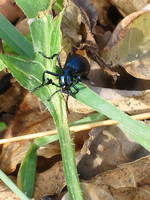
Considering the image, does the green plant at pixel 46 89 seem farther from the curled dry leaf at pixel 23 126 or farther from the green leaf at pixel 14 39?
the curled dry leaf at pixel 23 126

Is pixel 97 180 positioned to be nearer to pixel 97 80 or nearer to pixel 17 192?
pixel 17 192

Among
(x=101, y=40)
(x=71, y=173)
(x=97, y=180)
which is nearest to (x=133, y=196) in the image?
(x=97, y=180)

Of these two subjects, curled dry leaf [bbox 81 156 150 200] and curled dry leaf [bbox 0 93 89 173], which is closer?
curled dry leaf [bbox 81 156 150 200]

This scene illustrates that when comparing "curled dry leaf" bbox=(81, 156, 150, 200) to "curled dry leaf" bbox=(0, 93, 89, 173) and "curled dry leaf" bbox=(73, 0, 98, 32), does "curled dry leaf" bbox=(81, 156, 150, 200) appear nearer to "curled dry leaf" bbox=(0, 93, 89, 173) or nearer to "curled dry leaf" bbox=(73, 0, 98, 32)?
"curled dry leaf" bbox=(0, 93, 89, 173)

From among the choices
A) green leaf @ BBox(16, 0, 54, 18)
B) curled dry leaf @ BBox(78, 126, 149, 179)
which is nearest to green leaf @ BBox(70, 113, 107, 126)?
curled dry leaf @ BBox(78, 126, 149, 179)

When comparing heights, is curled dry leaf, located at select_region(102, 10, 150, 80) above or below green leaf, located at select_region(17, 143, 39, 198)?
above

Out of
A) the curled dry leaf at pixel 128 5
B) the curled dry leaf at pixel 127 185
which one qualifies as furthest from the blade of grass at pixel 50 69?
the curled dry leaf at pixel 128 5

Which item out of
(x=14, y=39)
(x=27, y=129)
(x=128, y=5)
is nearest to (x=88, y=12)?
(x=128, y=5)
